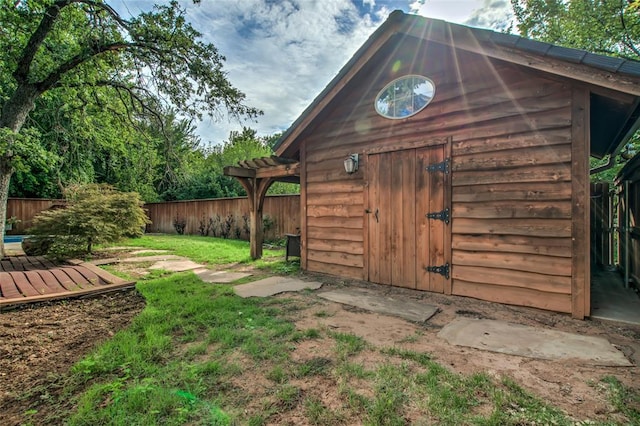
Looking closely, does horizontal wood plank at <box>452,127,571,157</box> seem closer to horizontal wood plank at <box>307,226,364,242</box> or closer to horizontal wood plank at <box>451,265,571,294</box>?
horizontal wood plank at <box>451,265,571,294</box>

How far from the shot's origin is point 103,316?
3326mm

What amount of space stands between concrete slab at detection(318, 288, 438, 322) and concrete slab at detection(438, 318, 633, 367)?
1.24ft

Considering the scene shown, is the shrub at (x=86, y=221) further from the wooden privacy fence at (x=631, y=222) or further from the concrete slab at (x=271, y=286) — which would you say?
the wooden privacy fence at (x=631, y=222)

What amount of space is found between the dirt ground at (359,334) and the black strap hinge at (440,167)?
1.73 metres

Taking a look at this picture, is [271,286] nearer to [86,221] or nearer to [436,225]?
[436,225]

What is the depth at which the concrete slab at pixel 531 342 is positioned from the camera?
2275mm

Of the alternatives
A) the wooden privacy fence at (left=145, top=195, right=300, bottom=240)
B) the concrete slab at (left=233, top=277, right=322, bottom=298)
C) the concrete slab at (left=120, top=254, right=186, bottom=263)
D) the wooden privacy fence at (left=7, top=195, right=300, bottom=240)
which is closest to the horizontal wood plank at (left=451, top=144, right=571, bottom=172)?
the concrete slab at (left=233, top=277, right=322, bottom=298)

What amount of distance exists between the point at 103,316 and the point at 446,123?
4.93 m

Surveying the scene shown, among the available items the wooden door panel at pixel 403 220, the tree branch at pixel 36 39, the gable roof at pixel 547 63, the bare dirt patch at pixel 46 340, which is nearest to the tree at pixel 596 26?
the gable roof at pixel 547 63

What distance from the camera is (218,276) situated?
519cm

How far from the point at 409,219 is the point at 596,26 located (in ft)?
31.3

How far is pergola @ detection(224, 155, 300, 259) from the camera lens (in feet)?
20.7

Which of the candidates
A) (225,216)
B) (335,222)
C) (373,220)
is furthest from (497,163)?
(225,216)

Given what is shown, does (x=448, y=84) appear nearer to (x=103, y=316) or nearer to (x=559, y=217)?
(x=559, y=217)
